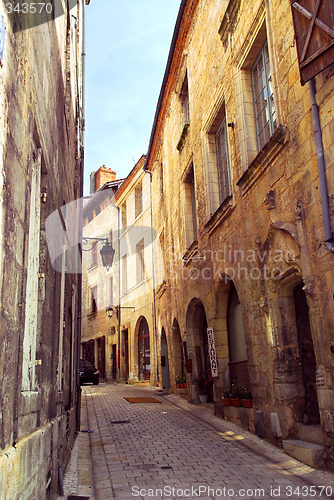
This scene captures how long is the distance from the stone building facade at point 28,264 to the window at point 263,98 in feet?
11.1

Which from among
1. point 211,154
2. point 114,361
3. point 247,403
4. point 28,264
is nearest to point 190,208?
point 211,154

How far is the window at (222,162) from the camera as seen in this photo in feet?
30.4

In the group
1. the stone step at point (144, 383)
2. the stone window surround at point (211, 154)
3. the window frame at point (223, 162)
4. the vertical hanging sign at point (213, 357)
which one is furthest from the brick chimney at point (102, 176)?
the vertical hanging sign at point (213, 357)

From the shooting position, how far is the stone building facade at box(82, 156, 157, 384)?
18.5m

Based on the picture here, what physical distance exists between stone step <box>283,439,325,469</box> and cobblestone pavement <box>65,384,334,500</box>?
0.08 meters

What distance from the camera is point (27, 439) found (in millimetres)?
2758

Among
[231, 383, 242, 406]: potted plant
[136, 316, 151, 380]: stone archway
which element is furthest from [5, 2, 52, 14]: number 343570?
[136, 316, 151, 380]: stone archway

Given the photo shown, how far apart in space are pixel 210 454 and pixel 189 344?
5.59m

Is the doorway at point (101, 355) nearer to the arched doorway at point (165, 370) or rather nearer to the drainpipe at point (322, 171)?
the arched doorway at point (165, 370)

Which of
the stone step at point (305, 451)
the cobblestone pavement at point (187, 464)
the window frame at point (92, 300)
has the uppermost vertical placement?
the window frame at point (92, 300)

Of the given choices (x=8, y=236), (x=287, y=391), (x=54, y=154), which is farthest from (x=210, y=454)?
(x=8, y=236)

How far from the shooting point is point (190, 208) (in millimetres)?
12227

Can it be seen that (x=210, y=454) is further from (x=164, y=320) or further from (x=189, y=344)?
(x=164, y=320)

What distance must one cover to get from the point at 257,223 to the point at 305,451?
3.22 metres
